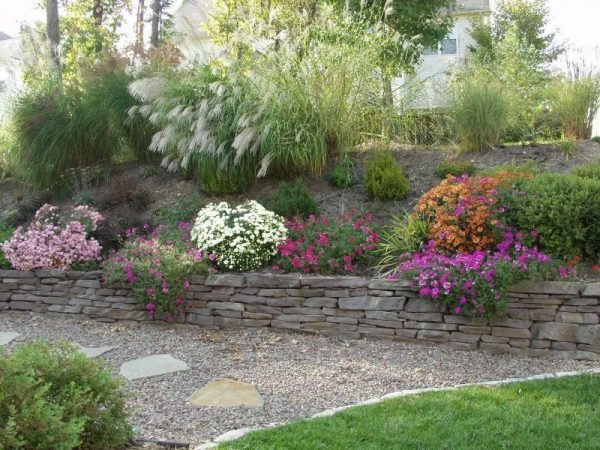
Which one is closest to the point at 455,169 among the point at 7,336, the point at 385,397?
the point at 385,397

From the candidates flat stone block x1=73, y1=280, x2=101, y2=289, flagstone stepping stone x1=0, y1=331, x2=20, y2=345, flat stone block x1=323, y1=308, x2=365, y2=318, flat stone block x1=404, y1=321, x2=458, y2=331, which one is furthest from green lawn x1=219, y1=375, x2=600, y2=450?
flat stone block x1=73, y1=280, x2=101, y2=289

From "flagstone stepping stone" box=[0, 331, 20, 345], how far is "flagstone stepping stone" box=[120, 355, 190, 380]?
1481 mm

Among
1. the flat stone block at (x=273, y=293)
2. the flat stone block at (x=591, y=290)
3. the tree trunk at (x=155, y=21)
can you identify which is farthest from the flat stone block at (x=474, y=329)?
the tree trunk at (x=155, y=21)

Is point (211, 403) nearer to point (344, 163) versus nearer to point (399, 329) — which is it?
point (399, 329)

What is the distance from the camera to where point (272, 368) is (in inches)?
173

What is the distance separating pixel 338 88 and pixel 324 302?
304 cm

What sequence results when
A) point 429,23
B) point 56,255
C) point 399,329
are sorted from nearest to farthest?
point 399,329 < point 56,255 < point 429,23

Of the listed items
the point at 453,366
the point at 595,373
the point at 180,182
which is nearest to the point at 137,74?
the point at 180,182

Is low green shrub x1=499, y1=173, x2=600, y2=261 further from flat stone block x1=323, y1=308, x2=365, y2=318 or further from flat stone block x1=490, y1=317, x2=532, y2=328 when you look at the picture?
flat stone block x1=323, y1=308, x2=365, y2=318

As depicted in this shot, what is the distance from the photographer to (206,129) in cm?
748

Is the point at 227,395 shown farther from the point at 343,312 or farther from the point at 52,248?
the point at 52,248

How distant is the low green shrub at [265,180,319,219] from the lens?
6.76m

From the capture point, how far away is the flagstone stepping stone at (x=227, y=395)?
370cm

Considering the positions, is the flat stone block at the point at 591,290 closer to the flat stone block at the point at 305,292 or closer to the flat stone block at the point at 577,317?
the flat stone block at the point at 577,317
